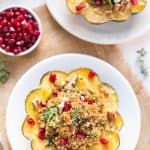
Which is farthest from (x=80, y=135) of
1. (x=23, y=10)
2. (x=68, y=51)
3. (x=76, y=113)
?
(x=23, y=10)

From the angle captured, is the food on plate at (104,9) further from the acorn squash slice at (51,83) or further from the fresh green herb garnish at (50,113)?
the fresh green herb garnish at (50,113)

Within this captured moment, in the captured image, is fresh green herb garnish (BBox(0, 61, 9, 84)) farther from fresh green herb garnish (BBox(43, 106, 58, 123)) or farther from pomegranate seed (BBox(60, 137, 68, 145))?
pomegranate seed (BBox(60, 137, 68, 145))

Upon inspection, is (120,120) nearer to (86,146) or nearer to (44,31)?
(86,146)

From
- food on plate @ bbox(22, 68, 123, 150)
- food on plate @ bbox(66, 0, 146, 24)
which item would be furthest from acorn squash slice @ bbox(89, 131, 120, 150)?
food on plate @ bbox(66, 0, 146, 24)

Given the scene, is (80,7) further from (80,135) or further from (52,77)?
(80,135)

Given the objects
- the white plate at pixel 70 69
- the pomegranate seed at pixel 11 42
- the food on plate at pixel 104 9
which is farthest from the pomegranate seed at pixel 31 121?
the food on plate at pixel 104 9
